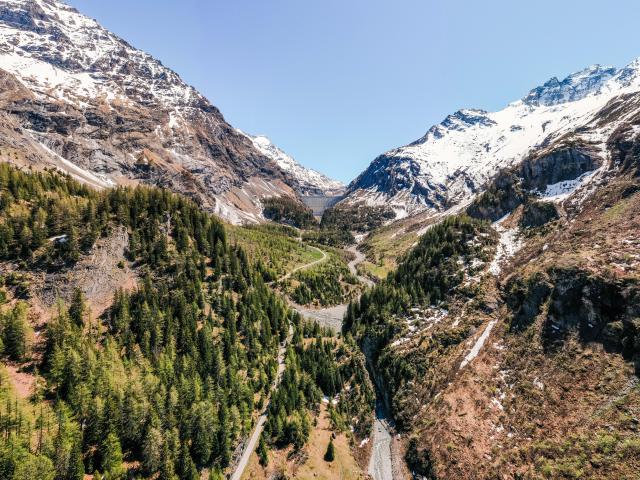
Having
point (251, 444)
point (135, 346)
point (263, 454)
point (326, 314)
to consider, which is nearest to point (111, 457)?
point (251, 444)

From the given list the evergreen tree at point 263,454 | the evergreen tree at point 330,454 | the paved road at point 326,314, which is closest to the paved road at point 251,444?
the evergreen tree at point 263,454

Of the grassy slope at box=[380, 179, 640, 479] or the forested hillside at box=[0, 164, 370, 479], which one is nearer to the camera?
the grassy slope at box=[380, 179, 640, 479]

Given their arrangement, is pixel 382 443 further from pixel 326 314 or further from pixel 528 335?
pixel 326 314

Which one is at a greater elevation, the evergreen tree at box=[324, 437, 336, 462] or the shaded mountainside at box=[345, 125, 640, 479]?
the shaded mountainside at box=[345, 125, 640, 479]

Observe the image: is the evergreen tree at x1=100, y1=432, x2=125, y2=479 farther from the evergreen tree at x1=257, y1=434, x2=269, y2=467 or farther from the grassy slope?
the grassy slope

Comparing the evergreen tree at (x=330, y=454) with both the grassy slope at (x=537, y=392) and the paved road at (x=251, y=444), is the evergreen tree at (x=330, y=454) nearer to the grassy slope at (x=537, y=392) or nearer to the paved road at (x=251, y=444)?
the paved road at (x=251, y=444)

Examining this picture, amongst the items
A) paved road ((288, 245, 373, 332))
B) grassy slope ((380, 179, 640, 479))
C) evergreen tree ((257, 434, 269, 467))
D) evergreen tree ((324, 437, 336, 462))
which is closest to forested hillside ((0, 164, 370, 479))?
evergreen tree ((257, 434, 269, 467))

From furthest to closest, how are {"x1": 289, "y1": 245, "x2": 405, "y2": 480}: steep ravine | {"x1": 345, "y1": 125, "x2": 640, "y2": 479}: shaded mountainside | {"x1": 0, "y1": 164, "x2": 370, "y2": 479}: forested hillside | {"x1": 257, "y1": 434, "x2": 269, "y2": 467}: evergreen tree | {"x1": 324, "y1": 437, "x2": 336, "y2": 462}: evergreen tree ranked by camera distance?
{"x1": 324, "y1": 437, "x2": 336, "y2": 462}: evergreen tree < {"x1": 289, "y1": 245, "x2": 405, "y2": 480}: steep ravine < {"x1": 257, "y1": 434, "x2": 269, "y2": 467}: evergreen tree < {"x1": 345, "y1": 125, "x2": 640, "y2": 479}: shaded mountainside < {"x1": 0, "y1": 164, "x2": 370, "y2": 479}: forested hillside
